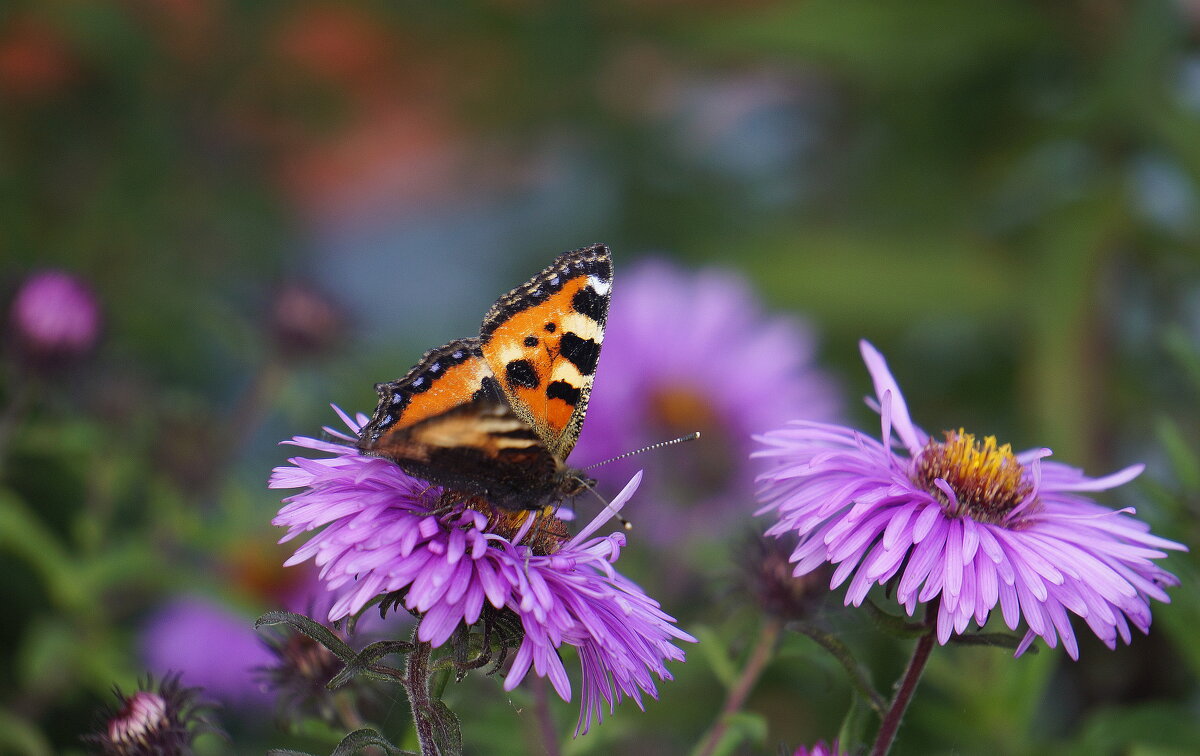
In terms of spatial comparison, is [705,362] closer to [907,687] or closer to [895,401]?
[895,401]

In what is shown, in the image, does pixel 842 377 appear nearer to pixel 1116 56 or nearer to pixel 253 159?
pixel 1116 56

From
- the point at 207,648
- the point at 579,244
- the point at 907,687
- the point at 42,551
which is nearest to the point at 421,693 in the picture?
the point at 907,687

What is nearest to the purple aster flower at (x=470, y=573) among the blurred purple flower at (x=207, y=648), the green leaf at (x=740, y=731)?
the green leaf at (x=740, y=731)

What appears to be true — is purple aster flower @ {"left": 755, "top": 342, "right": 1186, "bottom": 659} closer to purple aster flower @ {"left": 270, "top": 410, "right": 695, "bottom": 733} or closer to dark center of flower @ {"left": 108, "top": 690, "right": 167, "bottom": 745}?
purple aster flower @ {"left": 270, "top": 410, "right": 695, "bottom": 733}

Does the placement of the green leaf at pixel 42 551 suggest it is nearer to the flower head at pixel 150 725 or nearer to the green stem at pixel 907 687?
the flower head at pixel 150 725

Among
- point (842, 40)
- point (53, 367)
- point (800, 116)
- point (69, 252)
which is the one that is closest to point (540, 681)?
point (53, 367)

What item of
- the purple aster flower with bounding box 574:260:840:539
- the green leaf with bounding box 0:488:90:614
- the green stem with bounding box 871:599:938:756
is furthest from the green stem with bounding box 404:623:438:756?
the purple aster flower with bounding box 574:260:840:539
